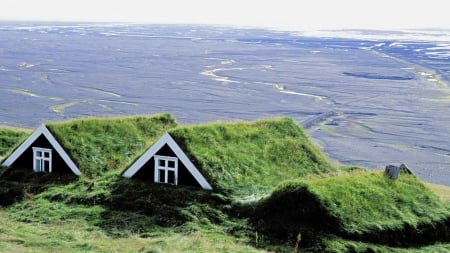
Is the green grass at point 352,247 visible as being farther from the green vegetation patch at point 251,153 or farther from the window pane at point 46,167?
the window pane at point 46,167

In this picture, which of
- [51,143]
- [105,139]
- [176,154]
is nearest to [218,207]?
[176,154]

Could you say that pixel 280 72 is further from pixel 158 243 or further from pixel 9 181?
pixel 158 243

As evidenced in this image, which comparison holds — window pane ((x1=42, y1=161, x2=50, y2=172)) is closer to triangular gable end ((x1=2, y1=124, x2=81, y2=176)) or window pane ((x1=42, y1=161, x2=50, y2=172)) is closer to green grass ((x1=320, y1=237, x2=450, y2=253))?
triangular gable end ((x1=2, y1=124, x2=81, y2=176))

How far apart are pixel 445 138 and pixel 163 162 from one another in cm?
3163

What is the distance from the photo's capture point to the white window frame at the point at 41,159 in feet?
83.2

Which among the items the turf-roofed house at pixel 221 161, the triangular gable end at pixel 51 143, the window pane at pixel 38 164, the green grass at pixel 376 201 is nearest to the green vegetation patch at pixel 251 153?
the turf-roofed house at pixel 221 161

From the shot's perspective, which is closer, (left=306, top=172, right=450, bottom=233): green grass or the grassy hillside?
the grassy hillside

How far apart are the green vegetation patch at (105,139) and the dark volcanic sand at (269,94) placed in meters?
17.3

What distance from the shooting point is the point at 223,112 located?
5691 cm

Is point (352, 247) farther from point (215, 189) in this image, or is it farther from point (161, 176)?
point (161, 176)

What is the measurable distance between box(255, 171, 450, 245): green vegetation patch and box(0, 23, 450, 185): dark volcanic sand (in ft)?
57.4

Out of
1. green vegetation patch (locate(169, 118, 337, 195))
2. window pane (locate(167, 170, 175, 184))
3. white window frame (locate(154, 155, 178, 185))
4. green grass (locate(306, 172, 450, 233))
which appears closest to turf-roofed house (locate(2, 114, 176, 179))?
white window frame (locate(154, 155, 178, 185))

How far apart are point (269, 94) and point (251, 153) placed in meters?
42.3

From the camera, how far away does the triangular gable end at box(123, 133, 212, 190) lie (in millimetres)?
22500
